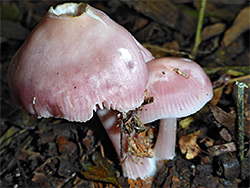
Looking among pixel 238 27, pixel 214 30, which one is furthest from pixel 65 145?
pixel 238 27

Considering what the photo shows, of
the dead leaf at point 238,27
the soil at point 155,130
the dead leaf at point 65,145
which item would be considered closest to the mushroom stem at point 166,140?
the soil at point 155,130

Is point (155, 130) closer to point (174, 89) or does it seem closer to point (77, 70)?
point (174, 89)

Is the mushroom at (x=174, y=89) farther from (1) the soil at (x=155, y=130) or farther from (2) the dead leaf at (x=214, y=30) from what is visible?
(2) the dead leaf at (x=214, y=30)

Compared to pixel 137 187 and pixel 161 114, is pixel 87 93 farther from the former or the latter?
pixel 137 187

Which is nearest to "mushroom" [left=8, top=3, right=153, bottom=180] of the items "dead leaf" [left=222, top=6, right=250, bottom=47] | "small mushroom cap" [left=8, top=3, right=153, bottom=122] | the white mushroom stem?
"small mushroom cap" [left=8, top=3, right=153, bottom=122]

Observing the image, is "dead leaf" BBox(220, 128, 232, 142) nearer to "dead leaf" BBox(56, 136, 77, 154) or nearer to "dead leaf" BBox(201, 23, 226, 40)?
"dead leaf" BBox(56, 136, 77, 154)
